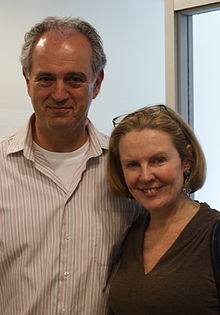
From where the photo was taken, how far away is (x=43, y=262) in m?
1.58

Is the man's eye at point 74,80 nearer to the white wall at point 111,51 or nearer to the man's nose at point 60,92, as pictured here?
the man's nose at point 60,92

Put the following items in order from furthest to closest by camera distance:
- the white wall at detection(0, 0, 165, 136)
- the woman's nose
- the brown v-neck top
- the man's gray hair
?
the white wall at detection(0, 0, 165, 136) → the man's gray hair → the woman's nose → the brown v-neck top

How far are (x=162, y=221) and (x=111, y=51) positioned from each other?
168 centimetres

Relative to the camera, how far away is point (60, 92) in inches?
60.9

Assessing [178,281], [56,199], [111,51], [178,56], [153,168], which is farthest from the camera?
[111,51]

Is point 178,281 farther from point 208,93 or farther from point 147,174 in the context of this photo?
point 208,93

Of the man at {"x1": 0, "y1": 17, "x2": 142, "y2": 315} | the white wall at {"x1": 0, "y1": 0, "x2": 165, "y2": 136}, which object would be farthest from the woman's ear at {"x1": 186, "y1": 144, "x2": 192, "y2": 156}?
the white wall at {"x1": 0, "y1": 0, "x2": 165, "y2": 136}

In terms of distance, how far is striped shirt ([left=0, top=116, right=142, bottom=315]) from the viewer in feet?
5.16

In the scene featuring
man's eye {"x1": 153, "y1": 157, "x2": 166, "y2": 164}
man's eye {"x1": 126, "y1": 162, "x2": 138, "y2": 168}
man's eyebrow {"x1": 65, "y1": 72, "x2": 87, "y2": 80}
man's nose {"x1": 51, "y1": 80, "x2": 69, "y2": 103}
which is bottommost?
man's eye {"x1": 126, "y1": 162, "x2": 138, "y2": 168}

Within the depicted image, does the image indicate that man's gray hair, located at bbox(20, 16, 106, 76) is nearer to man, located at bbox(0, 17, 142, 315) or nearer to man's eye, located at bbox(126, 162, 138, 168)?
man, located at bbox(0, 17, 142, 315)

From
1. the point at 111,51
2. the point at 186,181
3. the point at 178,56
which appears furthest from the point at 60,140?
the point at 111,51

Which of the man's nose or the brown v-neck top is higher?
the man's nose

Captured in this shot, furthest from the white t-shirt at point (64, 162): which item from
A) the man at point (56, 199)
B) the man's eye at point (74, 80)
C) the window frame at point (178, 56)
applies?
the window frame at point (178, 56)

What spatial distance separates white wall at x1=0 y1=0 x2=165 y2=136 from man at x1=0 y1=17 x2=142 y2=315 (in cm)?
100
